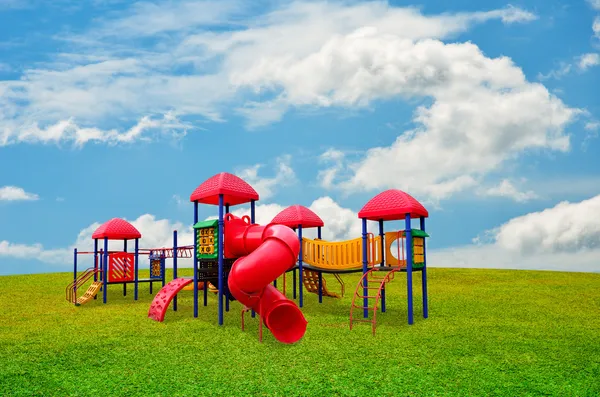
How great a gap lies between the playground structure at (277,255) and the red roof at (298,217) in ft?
0.14

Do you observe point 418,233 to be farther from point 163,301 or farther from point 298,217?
point 163,301

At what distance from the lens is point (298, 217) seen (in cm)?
1795

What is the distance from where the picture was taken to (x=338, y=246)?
1605 cm

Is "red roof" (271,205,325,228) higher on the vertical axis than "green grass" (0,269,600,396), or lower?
higher

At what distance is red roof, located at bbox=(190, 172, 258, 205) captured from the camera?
14697 millimetres

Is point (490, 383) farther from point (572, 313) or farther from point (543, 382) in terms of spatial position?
point (572, 313)

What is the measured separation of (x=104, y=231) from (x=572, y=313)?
18.2 meters

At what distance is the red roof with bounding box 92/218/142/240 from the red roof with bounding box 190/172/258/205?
5864mm

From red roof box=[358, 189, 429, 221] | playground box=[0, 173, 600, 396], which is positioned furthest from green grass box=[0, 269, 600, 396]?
red roof box=[358, 189, 429, 221]

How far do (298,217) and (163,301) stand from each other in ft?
19.6

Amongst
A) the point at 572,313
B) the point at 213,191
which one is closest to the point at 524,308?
the point at 572,313

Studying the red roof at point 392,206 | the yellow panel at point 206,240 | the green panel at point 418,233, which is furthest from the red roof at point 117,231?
the green panel at point 418,233

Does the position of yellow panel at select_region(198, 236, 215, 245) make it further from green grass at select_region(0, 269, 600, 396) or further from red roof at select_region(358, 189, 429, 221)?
red roof at select_region(358, 189, 429, 221)

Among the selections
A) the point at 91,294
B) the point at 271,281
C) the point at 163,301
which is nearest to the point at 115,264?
the point at 91,294
